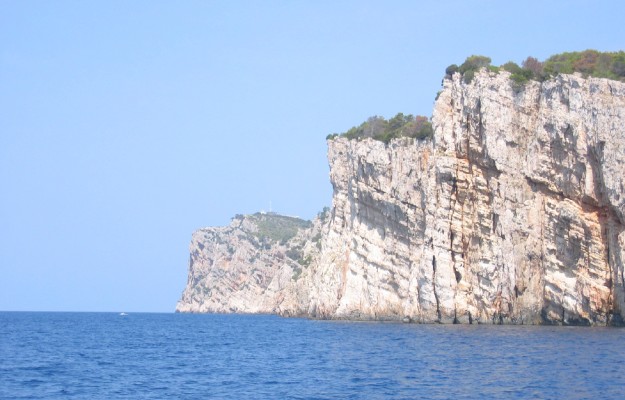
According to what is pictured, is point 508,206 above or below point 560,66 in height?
below

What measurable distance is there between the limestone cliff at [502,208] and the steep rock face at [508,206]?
0.08 metres

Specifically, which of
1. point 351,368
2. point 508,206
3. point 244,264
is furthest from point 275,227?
point 351,368

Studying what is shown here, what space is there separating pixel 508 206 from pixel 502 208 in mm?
669

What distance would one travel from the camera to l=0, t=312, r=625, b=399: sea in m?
27.4

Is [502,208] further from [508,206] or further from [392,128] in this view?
[392,128]

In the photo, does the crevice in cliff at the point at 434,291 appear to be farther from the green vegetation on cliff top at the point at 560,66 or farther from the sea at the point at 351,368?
the green vegetation on cliff top at the point at 560,66

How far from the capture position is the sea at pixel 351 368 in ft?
90.0

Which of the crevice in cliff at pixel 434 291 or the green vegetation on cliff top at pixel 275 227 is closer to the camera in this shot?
the crevice in cliff at pixel 434 291

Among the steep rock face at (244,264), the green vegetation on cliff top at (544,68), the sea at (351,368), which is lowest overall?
the sea at (351,368)

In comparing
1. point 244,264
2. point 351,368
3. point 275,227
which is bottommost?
point 351,368

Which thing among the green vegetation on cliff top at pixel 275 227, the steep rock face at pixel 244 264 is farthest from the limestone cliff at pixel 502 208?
the green vegetation on cliff top at pixel 275 227

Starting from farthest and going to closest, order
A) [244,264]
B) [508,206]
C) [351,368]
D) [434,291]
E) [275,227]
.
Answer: [275,227]
[244,264]
[434,291]
[508,206]
[351,368]

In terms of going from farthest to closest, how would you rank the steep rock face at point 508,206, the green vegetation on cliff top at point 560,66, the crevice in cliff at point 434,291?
the crevice in cliff at point 434,291 → the green vegetation on cliff top at point 560,66 → the steep rock face at point 508,206

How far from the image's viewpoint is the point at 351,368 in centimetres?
3481
